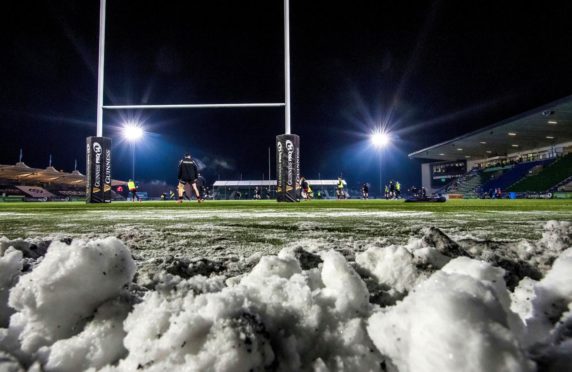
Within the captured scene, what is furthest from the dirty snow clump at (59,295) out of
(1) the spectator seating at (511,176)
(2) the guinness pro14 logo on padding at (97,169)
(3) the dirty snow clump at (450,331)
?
(1) the spectator seating at (511,176)

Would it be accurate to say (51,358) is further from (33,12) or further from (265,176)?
(265,176)

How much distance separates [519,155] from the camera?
3025cm

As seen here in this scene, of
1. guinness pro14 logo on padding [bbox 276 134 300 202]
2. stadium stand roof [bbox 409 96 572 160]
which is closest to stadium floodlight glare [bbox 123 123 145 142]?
guinness pro14 logo on padding [bbox 276 134 300 202]

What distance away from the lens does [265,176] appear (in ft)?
146

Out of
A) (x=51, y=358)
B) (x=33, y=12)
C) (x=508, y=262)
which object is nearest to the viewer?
(x=51, y=358)

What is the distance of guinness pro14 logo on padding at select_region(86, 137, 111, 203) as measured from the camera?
10000 millimetres

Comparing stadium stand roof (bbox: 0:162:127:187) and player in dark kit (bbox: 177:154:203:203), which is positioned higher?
stadium stand roof (bbox: 0:162:127:187)

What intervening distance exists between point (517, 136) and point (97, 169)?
2657cm

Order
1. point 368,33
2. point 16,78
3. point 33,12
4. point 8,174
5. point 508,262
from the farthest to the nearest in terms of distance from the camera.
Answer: point 8,174
point 16,78
point 368,33
point 33,12
point 508,262

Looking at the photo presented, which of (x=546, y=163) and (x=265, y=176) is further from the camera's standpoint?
(x=265, y=176)

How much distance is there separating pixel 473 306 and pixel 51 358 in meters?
0.61

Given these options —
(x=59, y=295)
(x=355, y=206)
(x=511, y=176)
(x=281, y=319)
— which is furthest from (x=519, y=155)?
(x=59, y=295)

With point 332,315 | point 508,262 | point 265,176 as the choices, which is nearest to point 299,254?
point 332,315

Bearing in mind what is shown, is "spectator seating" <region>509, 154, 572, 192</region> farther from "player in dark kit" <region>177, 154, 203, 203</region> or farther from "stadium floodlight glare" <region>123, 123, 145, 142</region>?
"stadium floodlight glare" <region>123, 123, 145, 142</region>
